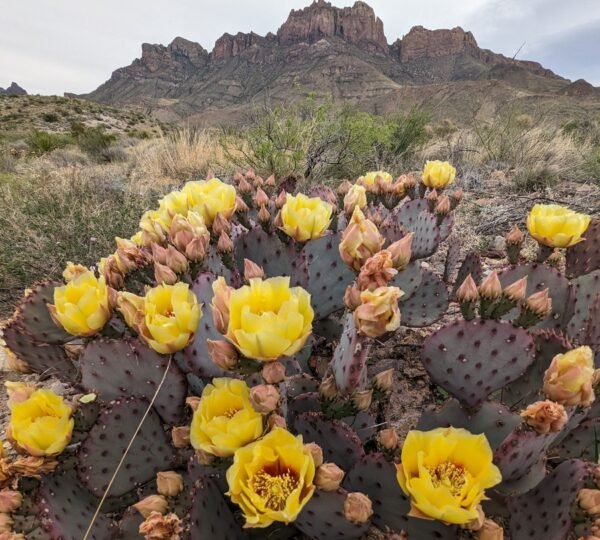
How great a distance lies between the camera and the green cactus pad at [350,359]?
2.67ft

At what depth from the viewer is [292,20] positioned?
290 feet

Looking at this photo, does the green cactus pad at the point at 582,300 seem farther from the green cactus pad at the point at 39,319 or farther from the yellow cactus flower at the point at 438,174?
the green cactus pad at the point at 39,319

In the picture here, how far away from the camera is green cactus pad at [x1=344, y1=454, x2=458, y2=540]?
838 millimetres

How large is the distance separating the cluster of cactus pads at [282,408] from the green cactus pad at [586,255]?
0.82ft

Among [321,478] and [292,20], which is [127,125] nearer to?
[321,478]

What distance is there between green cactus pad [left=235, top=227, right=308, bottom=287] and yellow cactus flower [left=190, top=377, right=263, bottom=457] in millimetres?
568

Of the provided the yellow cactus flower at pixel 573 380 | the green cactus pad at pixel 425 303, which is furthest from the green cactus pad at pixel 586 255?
the yellow cactus flower at pixel 573 380

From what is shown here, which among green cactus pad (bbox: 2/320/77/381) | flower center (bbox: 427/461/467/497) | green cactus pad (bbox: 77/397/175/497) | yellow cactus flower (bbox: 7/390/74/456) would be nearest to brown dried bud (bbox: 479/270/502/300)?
Result: flower center (bbox: 427/461/467/497)

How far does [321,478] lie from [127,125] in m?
27.0

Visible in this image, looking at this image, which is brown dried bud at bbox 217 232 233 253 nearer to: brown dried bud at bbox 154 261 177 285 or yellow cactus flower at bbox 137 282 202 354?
brown dried bud at bbox 154 261 177 285

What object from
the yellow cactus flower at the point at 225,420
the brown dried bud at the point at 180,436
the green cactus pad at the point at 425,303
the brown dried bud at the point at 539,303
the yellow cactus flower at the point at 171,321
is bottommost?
the brown dried bud at the point at 180,436

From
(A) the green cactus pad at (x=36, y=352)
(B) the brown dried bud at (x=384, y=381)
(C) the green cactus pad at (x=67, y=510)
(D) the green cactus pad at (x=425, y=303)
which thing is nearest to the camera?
(C) the green cactus pad at (x=67, y=510)

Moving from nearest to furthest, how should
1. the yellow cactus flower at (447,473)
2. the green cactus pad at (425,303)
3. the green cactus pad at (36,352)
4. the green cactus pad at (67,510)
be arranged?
the yellow cactus flower at (447,473) < the green cactus pad at (67,510) < the green cactus pad at (36,352) < the green cactus pad at (425,303)

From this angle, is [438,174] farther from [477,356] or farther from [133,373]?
[133,373]
